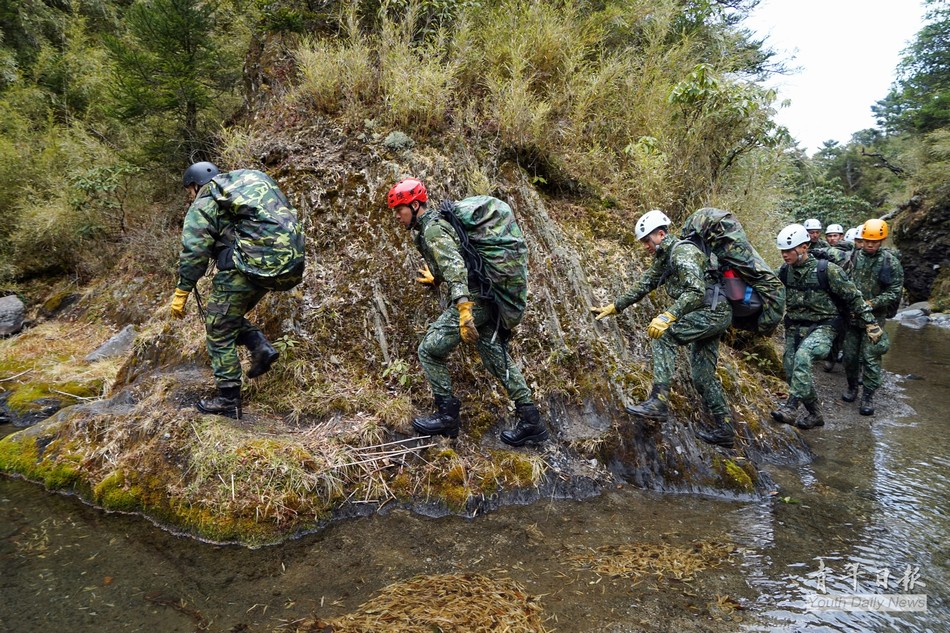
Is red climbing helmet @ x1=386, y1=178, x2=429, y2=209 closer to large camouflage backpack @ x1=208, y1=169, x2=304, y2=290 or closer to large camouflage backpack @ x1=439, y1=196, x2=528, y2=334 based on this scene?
large camouflage backpack @ x1=439, y1=196, x2=528, y2=334

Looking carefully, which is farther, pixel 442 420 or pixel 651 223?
pixel 651 223

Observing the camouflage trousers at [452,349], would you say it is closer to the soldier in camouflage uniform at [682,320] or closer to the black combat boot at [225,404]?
the soldier in camouflage uniform at [682,320]

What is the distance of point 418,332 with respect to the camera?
5.34 meters

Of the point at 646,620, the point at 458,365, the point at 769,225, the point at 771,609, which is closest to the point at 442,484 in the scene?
the point at 458,365

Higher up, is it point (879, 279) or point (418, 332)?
point (879, 279)

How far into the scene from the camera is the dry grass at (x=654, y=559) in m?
3.41

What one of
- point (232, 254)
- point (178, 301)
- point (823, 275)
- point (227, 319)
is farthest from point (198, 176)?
point (823, 275)

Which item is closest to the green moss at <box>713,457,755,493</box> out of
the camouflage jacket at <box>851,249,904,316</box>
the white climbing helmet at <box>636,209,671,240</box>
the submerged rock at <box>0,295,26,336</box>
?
the white climbing helmet at <box>636,209,671,240</box>

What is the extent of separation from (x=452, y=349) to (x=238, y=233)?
226 cm

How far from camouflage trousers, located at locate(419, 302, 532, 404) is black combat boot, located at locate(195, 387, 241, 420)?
70.6 inches

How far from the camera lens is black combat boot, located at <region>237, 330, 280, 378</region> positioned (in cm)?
465

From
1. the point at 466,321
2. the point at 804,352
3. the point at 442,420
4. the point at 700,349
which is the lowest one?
the point at 442,420

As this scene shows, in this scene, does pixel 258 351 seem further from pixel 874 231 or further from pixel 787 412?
pixel 874 231

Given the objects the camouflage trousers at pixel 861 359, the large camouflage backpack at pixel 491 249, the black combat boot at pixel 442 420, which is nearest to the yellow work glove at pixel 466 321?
the large camouflage backpack at pixel 491 249
